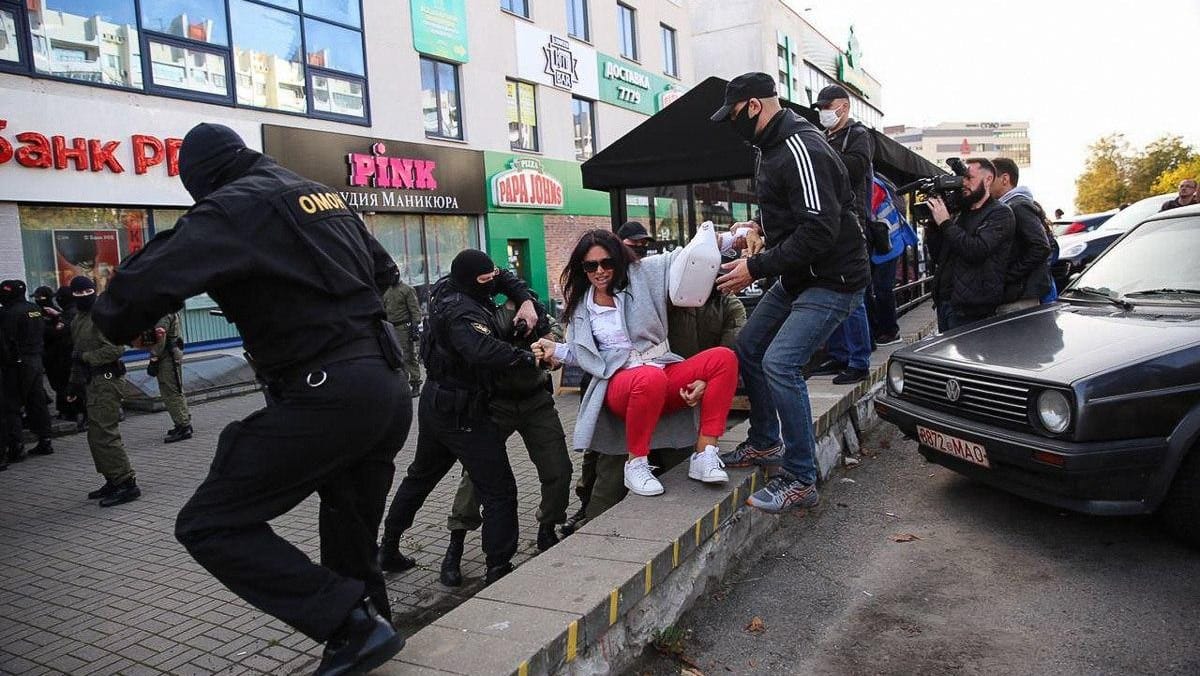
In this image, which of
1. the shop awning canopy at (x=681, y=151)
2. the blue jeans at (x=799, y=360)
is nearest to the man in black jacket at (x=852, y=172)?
Result: the shop awning canopy at (x=681, y=151)

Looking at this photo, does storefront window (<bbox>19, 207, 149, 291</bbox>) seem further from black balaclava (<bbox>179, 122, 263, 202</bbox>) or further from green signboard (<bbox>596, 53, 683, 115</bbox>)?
green signboard (<bbox>596, 53, 683, 115</bbox>)

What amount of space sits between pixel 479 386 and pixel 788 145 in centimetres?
188

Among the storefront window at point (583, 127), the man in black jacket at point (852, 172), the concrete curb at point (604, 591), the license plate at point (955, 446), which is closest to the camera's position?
the concrete curb at point (604, 591)

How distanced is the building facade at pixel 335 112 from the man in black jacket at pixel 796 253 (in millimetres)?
10749

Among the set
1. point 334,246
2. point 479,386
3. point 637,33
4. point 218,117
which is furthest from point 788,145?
point 637,33

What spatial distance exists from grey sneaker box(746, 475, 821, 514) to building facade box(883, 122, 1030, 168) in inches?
5471

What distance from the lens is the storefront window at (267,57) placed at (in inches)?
537

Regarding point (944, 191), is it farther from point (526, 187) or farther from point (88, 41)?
point (526, 187)

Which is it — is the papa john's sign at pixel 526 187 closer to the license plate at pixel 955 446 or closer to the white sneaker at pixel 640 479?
the license plate at pixel 955 446

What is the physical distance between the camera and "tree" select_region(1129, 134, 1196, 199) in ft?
129

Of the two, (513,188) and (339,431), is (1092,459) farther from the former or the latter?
(513,188)

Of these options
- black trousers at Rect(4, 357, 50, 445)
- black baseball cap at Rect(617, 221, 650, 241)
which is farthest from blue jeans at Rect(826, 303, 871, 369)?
black trousers at Rect(4, 357, 50, 445)

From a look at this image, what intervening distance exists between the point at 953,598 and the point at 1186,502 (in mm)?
1190

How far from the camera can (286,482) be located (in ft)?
7.92
